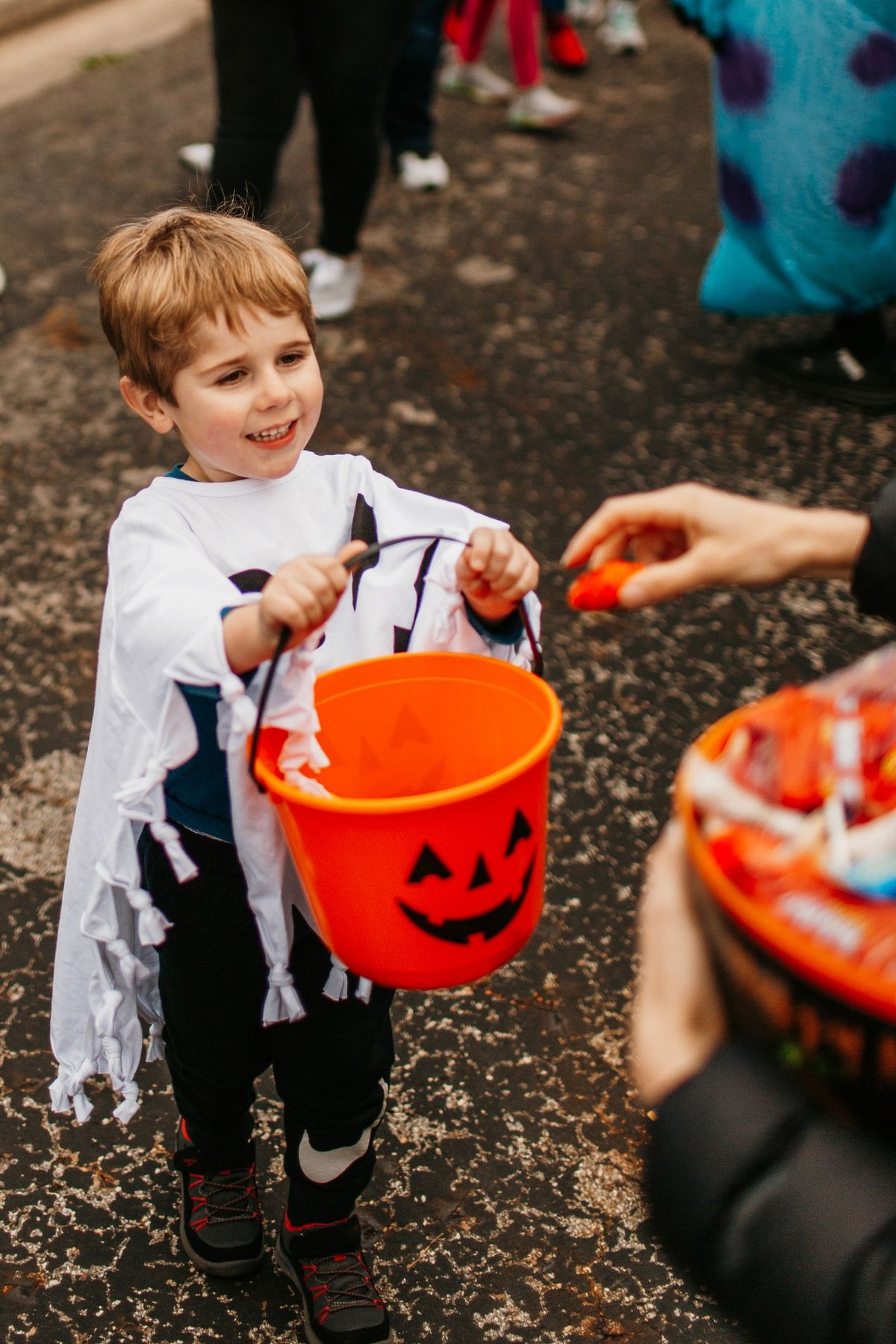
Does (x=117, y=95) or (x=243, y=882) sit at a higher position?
(x=243, y=882)

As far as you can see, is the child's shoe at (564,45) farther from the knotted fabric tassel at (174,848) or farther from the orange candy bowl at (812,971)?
the orange candy bowl at (812,971)

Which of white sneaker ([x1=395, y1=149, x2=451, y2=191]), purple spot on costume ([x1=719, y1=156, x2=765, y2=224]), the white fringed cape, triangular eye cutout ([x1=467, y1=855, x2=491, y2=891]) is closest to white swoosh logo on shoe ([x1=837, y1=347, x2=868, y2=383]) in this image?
purple spot on costume ([x1=719, y1=156, x2=765, y2=224])

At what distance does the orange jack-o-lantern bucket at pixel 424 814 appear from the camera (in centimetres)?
126

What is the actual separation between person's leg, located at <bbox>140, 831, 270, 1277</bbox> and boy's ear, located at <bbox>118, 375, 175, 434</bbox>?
0.49 metres

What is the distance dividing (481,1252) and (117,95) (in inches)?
209

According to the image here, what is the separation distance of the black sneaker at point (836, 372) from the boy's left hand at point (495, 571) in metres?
2.57

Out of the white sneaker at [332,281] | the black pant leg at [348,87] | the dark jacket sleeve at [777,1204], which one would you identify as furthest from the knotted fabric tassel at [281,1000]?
the white sneaker at [332,281]

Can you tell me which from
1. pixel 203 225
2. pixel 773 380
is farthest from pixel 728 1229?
pixel 773 380

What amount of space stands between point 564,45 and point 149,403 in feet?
17.4

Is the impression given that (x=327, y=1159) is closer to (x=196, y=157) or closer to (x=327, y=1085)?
(x=327, y=1085)

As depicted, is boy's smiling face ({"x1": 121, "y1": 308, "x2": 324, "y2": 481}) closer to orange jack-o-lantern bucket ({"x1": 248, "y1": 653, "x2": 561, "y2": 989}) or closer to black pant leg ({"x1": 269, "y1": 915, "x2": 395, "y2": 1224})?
orange jack-o-lantern bucket ({"x1": 248, "y1": 653, "x2": 561, "y2": 989})

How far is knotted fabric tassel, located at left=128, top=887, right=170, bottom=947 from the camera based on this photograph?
1.54 metres

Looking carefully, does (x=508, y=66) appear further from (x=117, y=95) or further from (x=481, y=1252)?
(x=481, y=1252)

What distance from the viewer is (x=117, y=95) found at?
5727 millimetres
